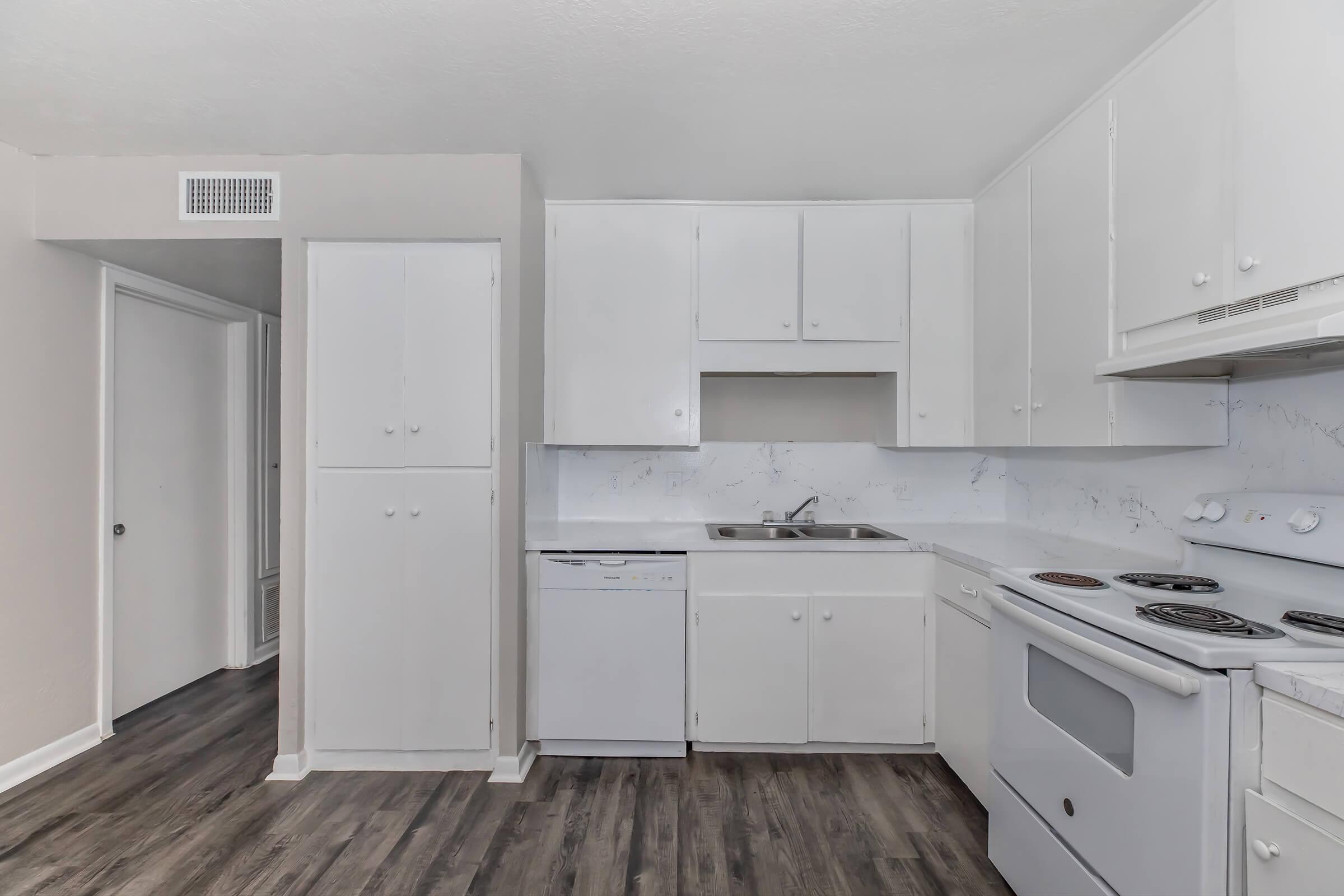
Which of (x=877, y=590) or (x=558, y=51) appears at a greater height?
(x=558, y=51)

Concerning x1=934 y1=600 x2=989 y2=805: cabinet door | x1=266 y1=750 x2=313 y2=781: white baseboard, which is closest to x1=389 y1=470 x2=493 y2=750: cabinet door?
x1=266 y1=750 x2=313 y2=781: white baseboard

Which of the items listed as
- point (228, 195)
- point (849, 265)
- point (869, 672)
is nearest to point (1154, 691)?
point (869, 672)

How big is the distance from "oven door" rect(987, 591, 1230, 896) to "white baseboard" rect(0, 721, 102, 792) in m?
3.46

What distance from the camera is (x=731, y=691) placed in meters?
2.69

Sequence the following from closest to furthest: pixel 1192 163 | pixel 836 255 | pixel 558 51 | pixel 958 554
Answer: pixel 1192 163 < pixel 558 51 < pixel 958 554 < pixel 836 255

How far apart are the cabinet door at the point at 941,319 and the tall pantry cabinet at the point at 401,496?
186 centimetres

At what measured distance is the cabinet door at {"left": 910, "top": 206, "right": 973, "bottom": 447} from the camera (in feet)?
9.68

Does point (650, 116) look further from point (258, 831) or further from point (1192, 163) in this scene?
point (258, 831)

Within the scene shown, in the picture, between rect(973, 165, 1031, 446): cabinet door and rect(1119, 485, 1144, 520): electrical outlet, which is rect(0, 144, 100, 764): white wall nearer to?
rect(973, 165, 1031, 446): cabinet door

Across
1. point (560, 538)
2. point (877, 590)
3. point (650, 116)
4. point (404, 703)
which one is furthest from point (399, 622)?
point (650, 116)

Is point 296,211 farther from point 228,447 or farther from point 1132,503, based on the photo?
point 1132,503

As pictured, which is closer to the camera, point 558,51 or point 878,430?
point 558,51

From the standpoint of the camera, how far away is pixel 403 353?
2.58m

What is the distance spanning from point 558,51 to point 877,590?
2.24 metres
